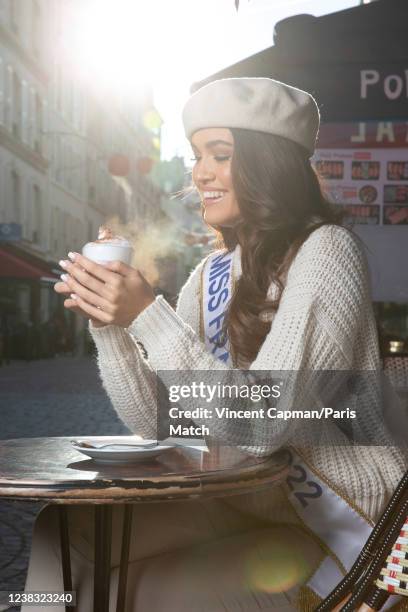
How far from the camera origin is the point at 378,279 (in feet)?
18.8

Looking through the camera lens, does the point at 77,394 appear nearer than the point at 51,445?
No

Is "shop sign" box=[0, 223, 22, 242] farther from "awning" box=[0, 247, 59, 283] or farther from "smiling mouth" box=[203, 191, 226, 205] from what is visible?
"smiling mouth" box=[203, 191, 226, 205]

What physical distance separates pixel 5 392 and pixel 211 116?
11848 mm

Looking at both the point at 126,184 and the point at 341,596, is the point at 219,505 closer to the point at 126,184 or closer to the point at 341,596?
the point at 341,596

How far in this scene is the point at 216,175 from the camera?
2.36 metres

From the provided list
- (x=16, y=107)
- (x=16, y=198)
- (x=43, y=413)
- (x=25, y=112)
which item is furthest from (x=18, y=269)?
(x=43, y=413)

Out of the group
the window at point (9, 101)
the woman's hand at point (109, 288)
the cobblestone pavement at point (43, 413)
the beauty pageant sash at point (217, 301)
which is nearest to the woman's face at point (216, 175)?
the beauty pageant sash at point (217, 301)

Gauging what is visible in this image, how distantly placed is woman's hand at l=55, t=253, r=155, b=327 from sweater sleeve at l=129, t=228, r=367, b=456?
0.03m

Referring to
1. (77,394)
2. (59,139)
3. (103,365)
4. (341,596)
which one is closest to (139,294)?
(103,365)

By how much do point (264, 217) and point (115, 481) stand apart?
74 centimetres

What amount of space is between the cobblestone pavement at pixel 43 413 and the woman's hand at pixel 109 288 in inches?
87.3

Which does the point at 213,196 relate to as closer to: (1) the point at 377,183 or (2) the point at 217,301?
(2) the point at 217,301

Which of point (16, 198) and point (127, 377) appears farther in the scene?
point (16, 198)

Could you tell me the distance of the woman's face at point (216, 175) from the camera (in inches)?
92.4
